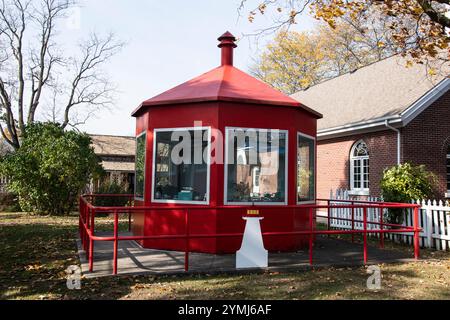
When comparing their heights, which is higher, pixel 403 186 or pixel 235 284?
pixel 403 186

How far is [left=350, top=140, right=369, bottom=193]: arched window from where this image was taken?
1655cm

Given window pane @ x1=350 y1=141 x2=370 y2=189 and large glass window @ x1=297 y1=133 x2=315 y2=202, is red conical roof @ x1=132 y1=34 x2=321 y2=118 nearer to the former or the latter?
large glass window @ x1=297 y1=133 x2=315 y2=202

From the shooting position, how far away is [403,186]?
40.0 feet

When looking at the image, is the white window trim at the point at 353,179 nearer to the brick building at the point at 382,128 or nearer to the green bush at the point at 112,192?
the brick building at the point at 382,128

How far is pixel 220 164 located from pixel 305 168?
8.31ft

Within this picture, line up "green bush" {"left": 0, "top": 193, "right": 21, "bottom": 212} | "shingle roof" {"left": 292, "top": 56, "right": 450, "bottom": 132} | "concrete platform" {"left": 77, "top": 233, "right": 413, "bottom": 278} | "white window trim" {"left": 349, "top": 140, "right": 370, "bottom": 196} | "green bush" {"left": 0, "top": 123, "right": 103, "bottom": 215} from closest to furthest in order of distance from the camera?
1. "concrete platform" {"left": 77, "top": 233, "right": 413, "bottom": 278}
2. "shingle roof" {"left": 292, "top": 56, "right": 450, "bottom": 132}
3. "white window trim" {"left": 349, "top": 140, "right": 370, "bottom": 196}
4. "green bush" {"left": 0, "top": 123, "right": 103, "bottom": 215}
5. "green bush" {"left": 0, "top": 193, "right": 21, "bottom": 212}

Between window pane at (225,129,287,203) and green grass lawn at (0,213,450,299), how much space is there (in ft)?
7.19

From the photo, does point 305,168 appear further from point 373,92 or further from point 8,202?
point 8,202

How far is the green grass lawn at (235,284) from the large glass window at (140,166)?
7.37 feet

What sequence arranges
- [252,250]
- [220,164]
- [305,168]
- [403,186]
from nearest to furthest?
[252,250] → [220,164] → [305,168] → [403,186]

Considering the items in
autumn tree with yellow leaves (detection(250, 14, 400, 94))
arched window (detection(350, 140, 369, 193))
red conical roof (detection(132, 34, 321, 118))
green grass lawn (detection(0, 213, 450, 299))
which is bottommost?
green grass lawn (detection(0, 213, 450, 299))

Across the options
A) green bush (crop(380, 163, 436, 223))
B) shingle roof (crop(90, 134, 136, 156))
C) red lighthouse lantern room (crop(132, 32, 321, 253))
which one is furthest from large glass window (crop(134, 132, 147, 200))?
shingle roof (crop(90, 134, 136, 156))

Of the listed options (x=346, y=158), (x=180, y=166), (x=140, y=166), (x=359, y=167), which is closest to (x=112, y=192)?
(x=140, y=166)
